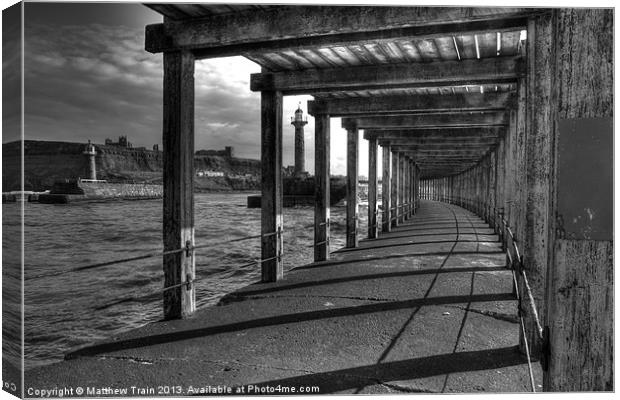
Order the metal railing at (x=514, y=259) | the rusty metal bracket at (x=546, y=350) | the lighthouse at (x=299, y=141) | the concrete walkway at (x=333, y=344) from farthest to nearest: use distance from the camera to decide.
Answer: the lighthouse at (x=299, y=141) < the concrete walkway at (x=333, y=344) < the metal railing at (x=514, y=259) < the rusty metal bracket at (x=546, y=350)

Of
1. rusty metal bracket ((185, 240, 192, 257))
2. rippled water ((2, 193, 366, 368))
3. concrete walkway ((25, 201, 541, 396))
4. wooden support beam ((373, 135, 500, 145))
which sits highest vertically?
wooden support beam ((373, 135, 500, 145))

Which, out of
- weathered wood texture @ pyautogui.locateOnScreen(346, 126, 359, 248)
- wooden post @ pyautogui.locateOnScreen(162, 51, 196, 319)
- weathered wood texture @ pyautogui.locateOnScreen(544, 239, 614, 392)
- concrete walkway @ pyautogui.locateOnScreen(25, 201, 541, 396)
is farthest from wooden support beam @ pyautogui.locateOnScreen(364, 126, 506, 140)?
weathered wood texture @ pyautogui.locateOnScreen(544, 239, 614, 392)

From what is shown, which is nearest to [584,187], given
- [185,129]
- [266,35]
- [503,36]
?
[266,35]

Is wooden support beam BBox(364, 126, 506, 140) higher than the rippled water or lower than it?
higher

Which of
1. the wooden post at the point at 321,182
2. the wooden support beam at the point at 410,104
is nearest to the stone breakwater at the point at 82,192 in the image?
the wooden post at the point at 321,182

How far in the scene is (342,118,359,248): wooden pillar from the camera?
12.4m

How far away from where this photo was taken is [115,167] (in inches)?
4493

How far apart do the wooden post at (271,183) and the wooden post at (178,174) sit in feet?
6.82

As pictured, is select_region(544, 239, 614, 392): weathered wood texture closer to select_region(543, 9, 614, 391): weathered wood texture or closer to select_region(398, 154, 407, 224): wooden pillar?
select_region(543, 9, 614, 391): weathered wood texture

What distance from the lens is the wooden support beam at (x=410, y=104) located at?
9922mm

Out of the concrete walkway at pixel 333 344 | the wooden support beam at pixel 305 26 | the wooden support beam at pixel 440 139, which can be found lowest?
the concrete walkway at pixel 333 344

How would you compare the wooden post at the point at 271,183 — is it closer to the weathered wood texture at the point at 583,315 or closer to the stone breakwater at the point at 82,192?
the weathered wood texture at the point at 583,315

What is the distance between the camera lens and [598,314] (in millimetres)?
2250

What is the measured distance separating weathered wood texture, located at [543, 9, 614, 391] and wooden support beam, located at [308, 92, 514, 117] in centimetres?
789
